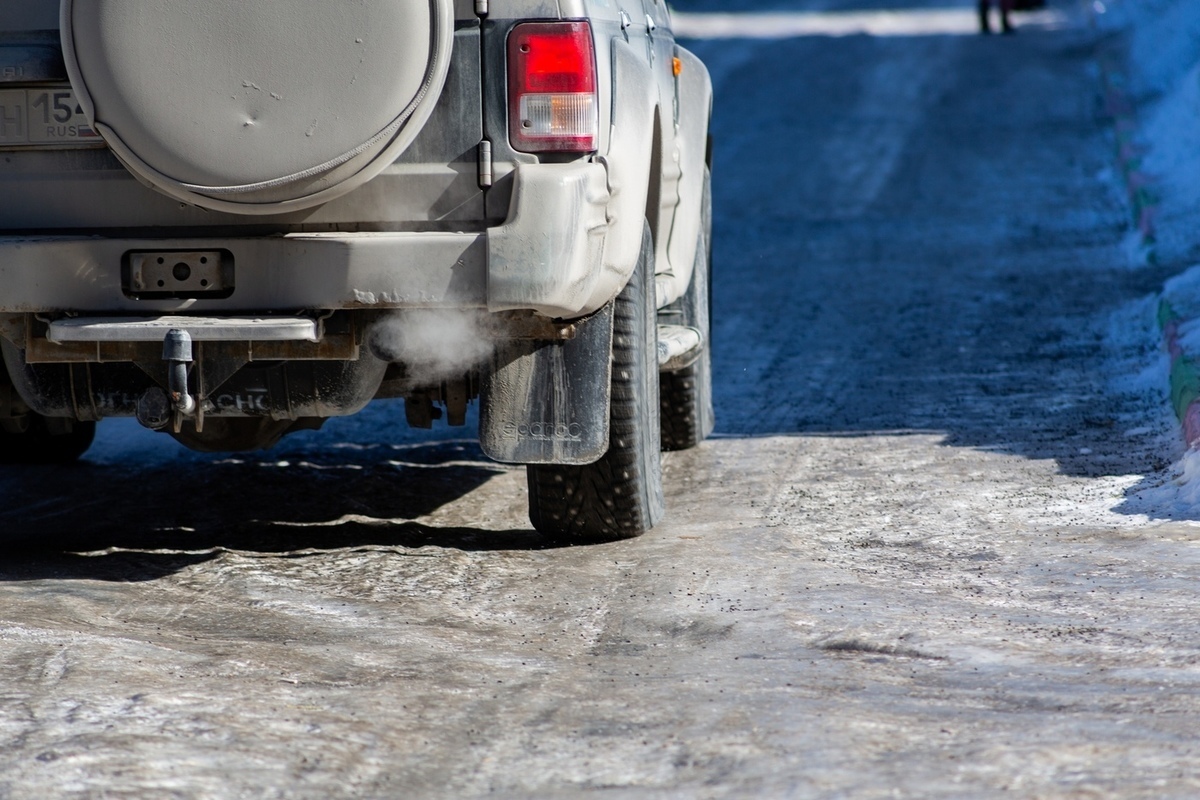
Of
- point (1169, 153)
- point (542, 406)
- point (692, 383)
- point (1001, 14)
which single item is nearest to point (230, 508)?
point (542, 406)

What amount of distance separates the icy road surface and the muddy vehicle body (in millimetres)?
592

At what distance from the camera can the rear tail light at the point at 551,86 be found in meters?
4.41

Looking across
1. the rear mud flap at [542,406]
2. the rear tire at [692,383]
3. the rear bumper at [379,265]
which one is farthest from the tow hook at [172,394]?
the rear tire at [692,383]

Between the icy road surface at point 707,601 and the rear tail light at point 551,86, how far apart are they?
4.26 ft

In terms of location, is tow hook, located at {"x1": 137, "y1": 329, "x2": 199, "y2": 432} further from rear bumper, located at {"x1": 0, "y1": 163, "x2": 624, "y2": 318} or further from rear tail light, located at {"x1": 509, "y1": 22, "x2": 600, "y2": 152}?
rear tail light, located at {"x1": 509, "y1": 22, "x2": 600, "y2": 152}

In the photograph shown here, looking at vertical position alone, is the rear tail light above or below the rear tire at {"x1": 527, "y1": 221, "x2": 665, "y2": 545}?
above

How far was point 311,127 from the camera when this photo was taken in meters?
4.22

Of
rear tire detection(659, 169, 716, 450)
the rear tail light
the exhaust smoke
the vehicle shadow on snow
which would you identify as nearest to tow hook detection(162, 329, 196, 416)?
the exhaust smoke

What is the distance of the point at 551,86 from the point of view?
4438mm

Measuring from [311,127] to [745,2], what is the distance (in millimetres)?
→ 27299

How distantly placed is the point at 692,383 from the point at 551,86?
2531 mm

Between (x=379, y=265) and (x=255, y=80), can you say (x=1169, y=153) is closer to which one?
(x=379, y=265)

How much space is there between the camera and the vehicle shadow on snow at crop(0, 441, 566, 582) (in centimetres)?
539

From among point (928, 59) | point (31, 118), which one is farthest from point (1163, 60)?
point (31, 118)
